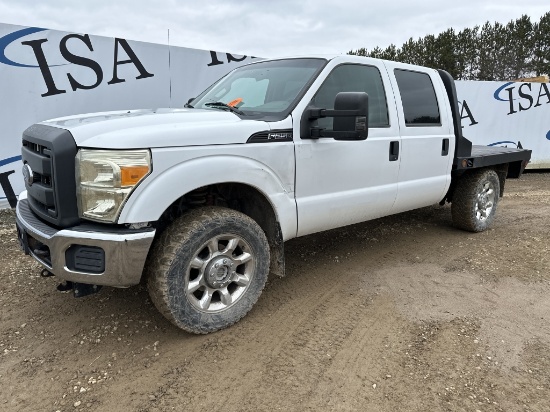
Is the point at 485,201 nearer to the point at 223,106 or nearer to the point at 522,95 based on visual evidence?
the point at 223,106

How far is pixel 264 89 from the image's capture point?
3.60m

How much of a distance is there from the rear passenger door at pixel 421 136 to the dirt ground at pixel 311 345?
2.54 feet

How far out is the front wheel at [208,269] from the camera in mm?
2629

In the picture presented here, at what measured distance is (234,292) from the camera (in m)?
3.01

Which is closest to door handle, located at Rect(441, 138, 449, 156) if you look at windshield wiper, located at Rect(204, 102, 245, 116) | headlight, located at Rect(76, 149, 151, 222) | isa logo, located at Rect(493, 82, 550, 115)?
windshield wiper, located at Rect(204, 102, 245, 116)

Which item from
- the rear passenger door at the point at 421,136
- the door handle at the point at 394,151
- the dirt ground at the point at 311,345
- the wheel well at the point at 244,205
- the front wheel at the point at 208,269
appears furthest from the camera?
the rear passenger door at the point at 421,136

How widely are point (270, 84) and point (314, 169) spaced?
89cm

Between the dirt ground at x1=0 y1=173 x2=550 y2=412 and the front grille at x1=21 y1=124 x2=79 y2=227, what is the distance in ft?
2.93

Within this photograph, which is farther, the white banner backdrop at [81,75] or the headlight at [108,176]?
the white banner backdrop at [81,75]

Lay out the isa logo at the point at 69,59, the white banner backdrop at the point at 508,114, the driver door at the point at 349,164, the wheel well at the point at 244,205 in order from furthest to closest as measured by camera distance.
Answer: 1. the white banner backdrop at the point at 508,114
2. the isa logo at the point at 69,59
3. the driver door at the point at 349,164
4. the wheel well at the point at 244,205

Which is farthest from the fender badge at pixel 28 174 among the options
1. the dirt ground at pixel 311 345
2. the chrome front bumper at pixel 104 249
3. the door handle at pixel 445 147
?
the door handle at pixel 445 147

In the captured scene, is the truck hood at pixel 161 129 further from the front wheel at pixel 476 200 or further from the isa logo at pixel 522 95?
the isa logo at pixel 522 95

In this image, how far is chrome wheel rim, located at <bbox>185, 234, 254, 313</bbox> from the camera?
109 inches

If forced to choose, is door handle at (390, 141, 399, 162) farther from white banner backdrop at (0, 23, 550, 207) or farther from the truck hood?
white banner backdrop at (0, 23, 550, 207)
